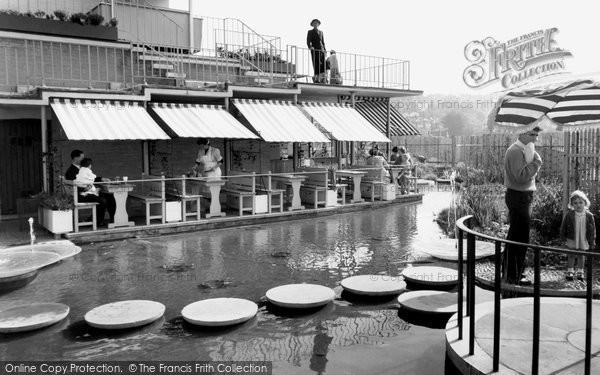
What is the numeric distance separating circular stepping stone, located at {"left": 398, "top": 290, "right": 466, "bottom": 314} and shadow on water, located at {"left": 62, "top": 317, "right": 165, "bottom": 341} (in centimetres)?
303

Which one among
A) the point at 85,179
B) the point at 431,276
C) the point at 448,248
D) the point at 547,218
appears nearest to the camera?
the point at 431,276

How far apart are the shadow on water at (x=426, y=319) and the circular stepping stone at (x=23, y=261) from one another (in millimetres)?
5541

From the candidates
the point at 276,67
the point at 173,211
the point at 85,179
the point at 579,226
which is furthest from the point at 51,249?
the point at 276,67

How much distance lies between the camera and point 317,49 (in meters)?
17.8

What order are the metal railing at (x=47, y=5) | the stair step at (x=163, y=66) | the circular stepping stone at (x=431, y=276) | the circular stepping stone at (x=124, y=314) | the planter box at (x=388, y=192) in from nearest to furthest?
the circular stepping stone at (x=124, y=314)
the circular stepping stone at (x=431, y=276)
the metal railing at (x=47, y=5)
the stair step at (x=163, y=66)
the planter box at (x=388, y=192)

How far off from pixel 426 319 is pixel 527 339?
162 centimetres

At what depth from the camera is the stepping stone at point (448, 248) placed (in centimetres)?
919

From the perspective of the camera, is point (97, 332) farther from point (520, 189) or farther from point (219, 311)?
point (520, 189)

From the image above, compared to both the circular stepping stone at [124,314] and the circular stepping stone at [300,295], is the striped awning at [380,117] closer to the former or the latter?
the circular stepping stone at [300,295]

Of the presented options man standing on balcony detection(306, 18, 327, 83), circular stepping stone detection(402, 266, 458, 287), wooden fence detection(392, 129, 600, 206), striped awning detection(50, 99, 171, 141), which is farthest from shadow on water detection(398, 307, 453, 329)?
man standing on balcony detection(306, 18, 327, 83)

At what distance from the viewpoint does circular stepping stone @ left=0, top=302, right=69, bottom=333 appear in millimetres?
5902

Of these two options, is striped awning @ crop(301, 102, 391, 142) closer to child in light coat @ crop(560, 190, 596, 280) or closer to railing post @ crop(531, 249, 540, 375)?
child in light coat @ crop(560, 190, 596, 280)

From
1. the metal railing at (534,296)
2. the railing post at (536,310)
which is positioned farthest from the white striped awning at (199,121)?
the railing post at (536,310)

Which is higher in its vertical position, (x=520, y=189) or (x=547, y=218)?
(x=520, y=189)
